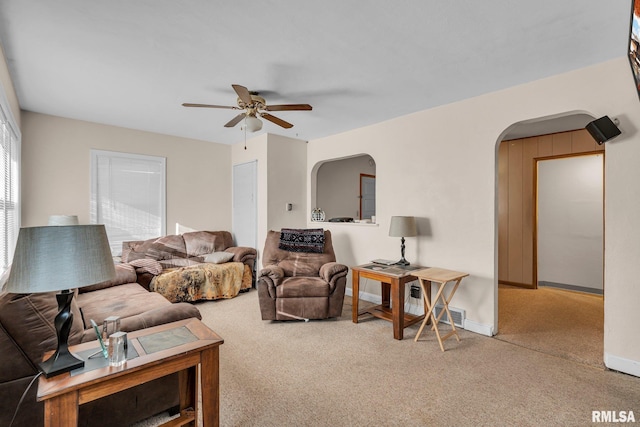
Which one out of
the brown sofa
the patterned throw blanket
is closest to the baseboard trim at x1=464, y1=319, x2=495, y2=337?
the brown sofa

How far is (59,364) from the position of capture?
1.30 m

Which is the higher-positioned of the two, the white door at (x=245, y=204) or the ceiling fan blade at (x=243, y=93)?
the ceiling fan blade at (x=243, y=93)

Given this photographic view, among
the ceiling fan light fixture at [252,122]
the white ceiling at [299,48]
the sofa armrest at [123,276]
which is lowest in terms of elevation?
the sofa armrest at [123,276]

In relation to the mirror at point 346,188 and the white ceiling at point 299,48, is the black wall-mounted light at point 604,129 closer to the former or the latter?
the white ceiling at point 299,48

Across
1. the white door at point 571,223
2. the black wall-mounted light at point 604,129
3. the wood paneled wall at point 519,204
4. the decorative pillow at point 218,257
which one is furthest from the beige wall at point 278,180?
the white door at point 571,223

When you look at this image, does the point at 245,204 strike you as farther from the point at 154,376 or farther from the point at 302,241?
the point at 154,376

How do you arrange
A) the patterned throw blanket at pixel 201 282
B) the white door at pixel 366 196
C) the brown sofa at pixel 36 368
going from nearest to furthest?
1. the brown sofa at pixel 36 368
2. the patterned throw blanket at pixel 201 282
3. the white door at pixel 366 196

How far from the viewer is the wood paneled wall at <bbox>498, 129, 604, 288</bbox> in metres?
4.93

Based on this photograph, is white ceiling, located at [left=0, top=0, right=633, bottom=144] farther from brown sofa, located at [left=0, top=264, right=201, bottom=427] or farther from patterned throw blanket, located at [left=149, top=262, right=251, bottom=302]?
patterned throw blanket, located at [left=149, top=262, right=251, bottom=302]

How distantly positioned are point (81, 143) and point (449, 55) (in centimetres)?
470

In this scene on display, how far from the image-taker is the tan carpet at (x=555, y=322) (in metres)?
2.85

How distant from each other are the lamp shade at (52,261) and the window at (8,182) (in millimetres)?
1986

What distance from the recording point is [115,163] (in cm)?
456

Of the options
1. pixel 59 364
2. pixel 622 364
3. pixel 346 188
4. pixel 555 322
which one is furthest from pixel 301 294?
pixel 346 188
